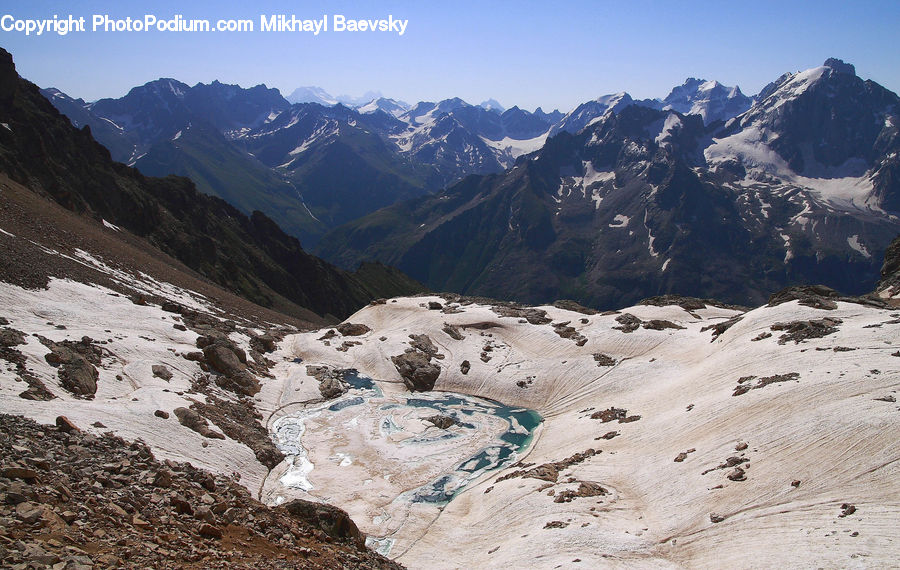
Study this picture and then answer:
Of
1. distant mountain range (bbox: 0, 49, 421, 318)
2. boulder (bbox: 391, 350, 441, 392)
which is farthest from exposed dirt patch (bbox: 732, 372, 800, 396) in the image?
distant mountain range (bbox: 0, 49, 421, 318)

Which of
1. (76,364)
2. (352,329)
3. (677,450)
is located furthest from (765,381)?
(352,329)

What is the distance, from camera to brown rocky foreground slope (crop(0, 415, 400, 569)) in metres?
19.1

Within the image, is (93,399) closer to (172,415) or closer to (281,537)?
(172,415)

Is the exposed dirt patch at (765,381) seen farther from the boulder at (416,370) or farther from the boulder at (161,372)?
the boulder at (161,372)

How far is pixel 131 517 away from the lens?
23.4 metres

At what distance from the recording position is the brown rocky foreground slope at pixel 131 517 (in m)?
19.1

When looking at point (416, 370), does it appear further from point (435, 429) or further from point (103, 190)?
point (103, 190)

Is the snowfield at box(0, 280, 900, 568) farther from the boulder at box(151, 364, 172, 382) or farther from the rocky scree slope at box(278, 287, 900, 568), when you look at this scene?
the boulder at box(151, 364, 172, 382)

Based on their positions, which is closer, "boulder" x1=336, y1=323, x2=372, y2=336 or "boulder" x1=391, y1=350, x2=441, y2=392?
"boulder" x1=391, y1=350, x2=441, y2=392

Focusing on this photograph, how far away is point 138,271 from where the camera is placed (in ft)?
314

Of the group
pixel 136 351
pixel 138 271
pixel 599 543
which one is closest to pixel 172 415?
pixel 136 351

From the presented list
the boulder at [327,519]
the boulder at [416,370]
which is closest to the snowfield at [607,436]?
the boulder at [416,370]

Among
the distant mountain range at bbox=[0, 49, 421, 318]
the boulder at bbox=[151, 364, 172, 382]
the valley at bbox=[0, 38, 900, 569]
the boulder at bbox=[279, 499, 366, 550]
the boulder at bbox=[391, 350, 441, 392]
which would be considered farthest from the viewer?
the distant mountain range at bbox=[0, 49, 421, 318]

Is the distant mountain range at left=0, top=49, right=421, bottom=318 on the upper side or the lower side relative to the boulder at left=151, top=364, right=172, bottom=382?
upper
